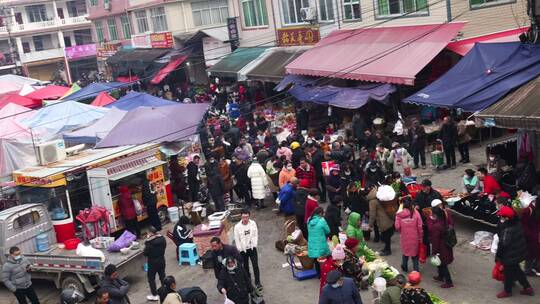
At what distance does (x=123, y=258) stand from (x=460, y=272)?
22.7 feet

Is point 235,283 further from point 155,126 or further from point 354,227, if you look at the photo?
point 155,126

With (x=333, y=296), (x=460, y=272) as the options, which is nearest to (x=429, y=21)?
(x=460, y=272)

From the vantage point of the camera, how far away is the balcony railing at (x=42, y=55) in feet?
210

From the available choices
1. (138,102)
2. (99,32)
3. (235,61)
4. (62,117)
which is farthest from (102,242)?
(99,32)

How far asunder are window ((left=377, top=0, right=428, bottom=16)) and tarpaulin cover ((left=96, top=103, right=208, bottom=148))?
8.10 meters

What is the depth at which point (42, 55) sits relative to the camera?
211 ft

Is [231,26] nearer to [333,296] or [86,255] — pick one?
[86,255]

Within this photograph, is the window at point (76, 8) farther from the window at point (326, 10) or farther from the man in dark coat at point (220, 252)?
the man in dark coat at point (220, 252)

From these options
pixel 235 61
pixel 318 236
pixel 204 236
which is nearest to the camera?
pixel 318 236

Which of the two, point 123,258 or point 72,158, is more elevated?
point 72,158

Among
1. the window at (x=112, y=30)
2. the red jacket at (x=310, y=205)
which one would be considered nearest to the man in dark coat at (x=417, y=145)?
the red jacket at (x=310, y=205)

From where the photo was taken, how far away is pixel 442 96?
16.0 metres

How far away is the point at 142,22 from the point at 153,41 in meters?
4.31

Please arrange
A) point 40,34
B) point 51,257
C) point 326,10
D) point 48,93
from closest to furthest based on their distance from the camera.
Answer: point 51,257 < point 326,10 < point 48,93 < point 40,34
